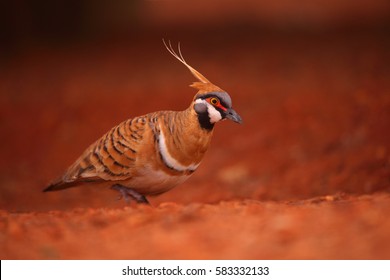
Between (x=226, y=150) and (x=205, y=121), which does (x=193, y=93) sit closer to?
(x=226, y=150)

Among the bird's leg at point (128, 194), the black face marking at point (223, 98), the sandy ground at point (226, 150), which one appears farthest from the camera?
the bird's leg at point (128, 194)

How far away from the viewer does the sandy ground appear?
2250mm

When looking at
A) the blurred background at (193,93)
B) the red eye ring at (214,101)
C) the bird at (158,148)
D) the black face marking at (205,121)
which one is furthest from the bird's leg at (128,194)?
the blurred background at (193,93)

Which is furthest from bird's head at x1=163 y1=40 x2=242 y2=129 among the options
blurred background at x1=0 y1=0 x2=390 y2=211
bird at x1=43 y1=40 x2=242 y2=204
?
blurred background at x1=0 y1=0 x2=390 y2=211

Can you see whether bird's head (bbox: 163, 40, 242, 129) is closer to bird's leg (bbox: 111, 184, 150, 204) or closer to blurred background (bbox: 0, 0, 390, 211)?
bird's leg (bbox: 111, 184, 150, 204)

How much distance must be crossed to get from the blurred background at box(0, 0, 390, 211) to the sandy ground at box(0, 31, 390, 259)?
0.02 m

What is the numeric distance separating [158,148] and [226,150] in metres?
2.72

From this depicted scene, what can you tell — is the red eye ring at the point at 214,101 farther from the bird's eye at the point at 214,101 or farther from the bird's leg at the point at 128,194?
the bird's leg at the point at 128,194

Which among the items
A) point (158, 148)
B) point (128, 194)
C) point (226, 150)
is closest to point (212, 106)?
point (158, 148)

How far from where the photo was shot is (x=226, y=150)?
5.47 m

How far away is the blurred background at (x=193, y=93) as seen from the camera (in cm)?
474

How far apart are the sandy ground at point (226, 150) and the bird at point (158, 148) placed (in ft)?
0.47
